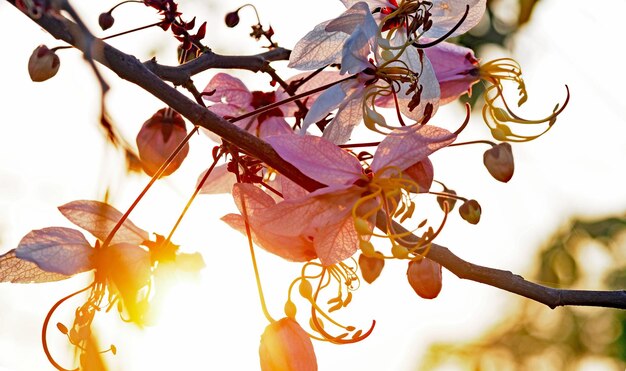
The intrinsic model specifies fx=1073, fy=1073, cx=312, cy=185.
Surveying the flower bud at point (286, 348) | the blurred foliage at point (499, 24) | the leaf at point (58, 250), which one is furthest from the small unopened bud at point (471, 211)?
the blurred foliage at point (499, 24)

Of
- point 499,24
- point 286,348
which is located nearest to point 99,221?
point 286,348

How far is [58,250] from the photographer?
61 cm

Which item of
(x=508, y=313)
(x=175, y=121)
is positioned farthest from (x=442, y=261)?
(x=508, y=313)

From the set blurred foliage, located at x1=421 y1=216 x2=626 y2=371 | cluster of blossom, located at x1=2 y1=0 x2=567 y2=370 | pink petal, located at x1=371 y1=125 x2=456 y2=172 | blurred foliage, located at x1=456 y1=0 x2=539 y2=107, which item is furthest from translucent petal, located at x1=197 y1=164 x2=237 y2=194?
blurred foliage, located at x1=421 y1=216 x2=626 y2=371

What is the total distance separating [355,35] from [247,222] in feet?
0.41

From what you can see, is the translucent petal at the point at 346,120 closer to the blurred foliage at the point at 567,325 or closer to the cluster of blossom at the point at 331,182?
the cluster of blossom at the point at 331,182

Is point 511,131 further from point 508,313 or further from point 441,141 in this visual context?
point 508,313

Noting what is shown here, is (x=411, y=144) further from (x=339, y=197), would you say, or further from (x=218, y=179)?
(x=218, y=179)

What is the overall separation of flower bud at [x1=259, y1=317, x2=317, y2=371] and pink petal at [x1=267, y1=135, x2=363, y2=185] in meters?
0.09

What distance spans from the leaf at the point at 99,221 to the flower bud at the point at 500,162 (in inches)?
8.2

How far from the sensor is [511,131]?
2.15ft

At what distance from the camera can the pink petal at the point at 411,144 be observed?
603mm

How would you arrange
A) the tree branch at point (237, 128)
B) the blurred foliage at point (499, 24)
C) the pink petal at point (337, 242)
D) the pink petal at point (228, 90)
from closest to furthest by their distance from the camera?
the tree branch at point (237, 128)
the pink petal at point (337, 242)
the pink petal at point (228, 90)
the blurred foliage at point (499, 24)

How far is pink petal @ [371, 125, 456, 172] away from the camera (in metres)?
0.60
